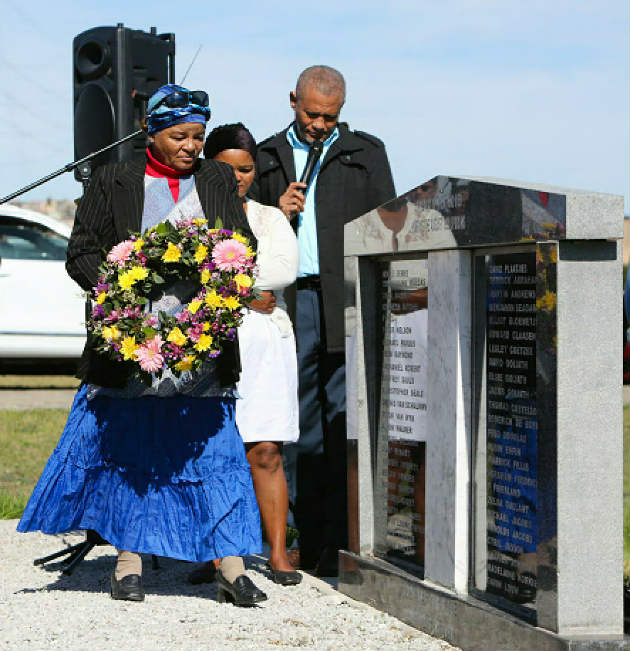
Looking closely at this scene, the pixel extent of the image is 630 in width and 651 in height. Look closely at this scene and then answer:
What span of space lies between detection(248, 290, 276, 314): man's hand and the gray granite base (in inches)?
42.5

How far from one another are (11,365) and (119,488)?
517 inches

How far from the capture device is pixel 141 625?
4.96m

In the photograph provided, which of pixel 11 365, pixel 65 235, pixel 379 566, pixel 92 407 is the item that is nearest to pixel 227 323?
pixel 92 407

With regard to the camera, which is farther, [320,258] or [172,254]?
[320,258]

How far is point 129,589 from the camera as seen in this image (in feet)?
17.7

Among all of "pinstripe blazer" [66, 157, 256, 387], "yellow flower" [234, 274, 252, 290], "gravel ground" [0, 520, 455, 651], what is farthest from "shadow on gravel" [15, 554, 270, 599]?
"yellow flower" [234, 274, 252, 290]

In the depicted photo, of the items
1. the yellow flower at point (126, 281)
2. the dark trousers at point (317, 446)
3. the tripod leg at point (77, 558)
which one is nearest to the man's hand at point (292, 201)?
the dark trousers at point (317, 446)

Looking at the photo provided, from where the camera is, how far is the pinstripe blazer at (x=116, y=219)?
5344mm

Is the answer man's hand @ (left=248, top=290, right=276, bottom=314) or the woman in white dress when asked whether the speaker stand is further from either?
man's hand @ (left=248, top=290, right=276, bottom=314)

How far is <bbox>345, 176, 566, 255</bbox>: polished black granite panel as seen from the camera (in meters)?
4.30

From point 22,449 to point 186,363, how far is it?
20.4ft

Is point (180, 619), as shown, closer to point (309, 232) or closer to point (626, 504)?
point (309, 232)

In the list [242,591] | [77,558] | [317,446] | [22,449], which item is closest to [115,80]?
[317,446]

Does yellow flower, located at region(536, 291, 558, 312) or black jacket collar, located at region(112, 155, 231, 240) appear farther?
black jacket collar, located at region(112, 155, 231, 240)
